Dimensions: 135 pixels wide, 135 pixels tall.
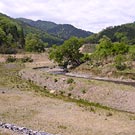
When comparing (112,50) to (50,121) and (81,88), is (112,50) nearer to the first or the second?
(81,88)

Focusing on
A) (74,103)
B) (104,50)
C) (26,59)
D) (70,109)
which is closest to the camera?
(70,109)

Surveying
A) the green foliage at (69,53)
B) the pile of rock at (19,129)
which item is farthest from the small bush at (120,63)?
the pile of rock at (19,129)

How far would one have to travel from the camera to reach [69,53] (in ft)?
393

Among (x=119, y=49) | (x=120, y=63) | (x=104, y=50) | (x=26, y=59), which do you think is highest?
(x=119, y=49)

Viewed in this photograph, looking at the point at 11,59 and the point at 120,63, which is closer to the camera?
the point at 120,63

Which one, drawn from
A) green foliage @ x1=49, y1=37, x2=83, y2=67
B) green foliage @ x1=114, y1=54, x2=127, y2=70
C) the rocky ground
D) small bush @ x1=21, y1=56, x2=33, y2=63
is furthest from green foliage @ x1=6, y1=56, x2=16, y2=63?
the rocky ground

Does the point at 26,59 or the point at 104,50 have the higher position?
the point at 104,50

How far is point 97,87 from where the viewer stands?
60.9 m

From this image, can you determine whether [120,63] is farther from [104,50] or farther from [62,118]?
[62,118]

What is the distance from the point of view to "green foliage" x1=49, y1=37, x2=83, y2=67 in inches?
4710

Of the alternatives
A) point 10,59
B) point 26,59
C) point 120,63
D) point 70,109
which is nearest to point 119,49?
point 120,63

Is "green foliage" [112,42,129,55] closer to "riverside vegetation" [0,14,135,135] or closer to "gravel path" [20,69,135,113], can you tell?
"riverside vegetation" [0,14,135,135]

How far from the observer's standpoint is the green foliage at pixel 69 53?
120 meters

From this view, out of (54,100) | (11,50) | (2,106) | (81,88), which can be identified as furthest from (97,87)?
(11,50)
